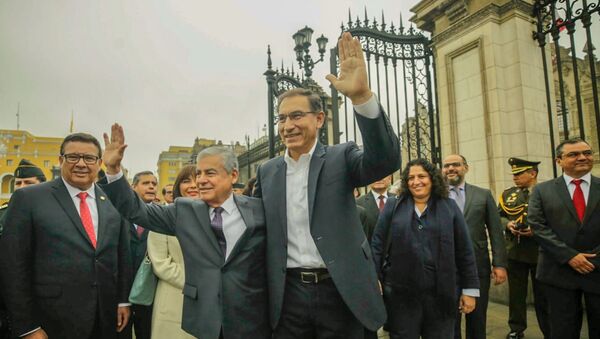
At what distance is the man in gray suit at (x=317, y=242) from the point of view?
2035 mm

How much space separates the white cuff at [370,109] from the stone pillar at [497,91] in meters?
4.30

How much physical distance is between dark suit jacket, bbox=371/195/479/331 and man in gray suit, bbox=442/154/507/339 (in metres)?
0.74

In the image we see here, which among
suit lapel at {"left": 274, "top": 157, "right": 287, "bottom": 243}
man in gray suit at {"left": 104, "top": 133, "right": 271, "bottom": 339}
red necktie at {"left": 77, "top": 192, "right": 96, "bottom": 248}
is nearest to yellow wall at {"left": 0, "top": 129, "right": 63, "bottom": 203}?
red necktie at {"left": 77, "top": 192, "right": 96, "bottom": 248}

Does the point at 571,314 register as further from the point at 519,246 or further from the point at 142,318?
the point at 142,318

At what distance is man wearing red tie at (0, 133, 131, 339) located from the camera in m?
2.39

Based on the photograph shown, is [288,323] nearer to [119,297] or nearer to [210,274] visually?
[210,274]

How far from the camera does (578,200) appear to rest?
11.2ft

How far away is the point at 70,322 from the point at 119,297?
49cm

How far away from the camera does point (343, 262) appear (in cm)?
203

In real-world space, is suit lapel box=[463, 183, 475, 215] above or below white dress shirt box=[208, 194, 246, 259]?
above

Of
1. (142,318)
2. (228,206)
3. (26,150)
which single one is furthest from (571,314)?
(26,150)

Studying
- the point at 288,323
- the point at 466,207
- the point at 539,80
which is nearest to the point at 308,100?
the point at 288,323

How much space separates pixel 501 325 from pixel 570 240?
180cm

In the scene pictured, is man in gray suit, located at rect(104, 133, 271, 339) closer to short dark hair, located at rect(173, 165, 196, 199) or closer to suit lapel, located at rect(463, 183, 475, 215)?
short dark hair, located at rect(173, 165, 196, 199)
